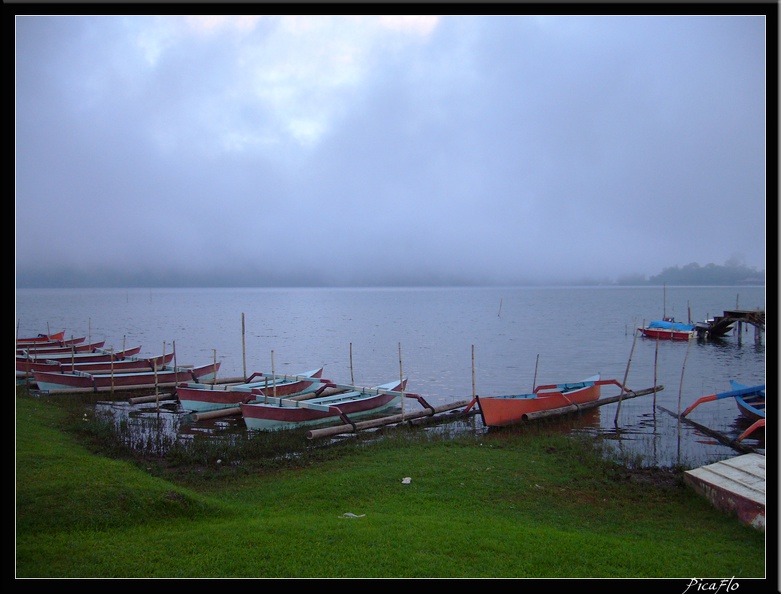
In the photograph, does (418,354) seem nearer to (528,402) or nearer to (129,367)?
(129,367)

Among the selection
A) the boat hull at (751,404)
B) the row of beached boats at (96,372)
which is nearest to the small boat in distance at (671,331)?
the boat hull at (751,404)

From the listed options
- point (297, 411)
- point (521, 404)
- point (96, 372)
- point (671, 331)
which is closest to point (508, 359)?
point (671, 331)

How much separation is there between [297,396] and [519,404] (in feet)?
28.6

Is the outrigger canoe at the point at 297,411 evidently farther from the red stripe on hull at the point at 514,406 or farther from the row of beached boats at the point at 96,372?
the row of beached boats at the point at 96,372

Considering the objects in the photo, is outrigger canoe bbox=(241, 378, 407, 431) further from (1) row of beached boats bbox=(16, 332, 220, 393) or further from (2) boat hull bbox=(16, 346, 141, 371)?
(2) boat hull bbox=(16, 346, 141, 371)

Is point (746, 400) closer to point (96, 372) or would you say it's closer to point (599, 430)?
point (599, 430)

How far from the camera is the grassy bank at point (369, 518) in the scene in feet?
21.9

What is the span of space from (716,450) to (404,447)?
32.2 ft

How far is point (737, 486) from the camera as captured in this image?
977cm
